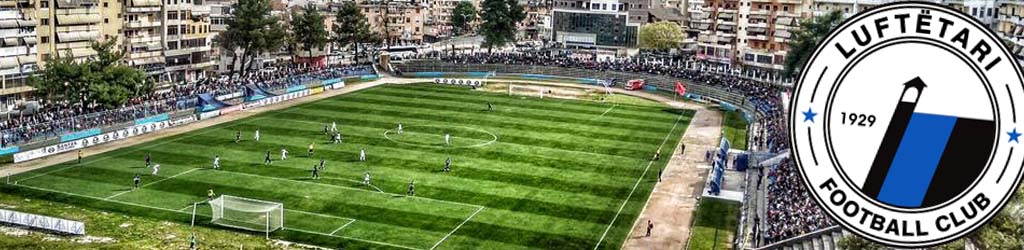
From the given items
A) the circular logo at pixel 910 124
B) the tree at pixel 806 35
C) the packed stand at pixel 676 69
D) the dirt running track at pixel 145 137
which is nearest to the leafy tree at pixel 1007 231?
the circular logo at pixel 910 124

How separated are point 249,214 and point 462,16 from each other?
138 metres

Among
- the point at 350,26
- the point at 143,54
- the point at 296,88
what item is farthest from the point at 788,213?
the point at 350,26

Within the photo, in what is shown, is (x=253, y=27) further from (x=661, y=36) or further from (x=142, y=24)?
(x=661, y=36)

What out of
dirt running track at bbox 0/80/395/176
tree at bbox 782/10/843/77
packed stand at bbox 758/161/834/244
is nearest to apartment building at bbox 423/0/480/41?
dirt running track at bbox 0/80/395/176

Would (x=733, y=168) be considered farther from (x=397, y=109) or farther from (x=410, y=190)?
(x=397, y=109)

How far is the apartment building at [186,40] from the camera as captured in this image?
10281 centimetres

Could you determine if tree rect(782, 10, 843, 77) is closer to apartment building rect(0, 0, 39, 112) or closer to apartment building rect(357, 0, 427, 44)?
apartment building rect(0, 0, 39, 112)

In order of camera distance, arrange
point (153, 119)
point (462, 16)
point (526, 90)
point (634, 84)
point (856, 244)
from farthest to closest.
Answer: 1. point (462, 16)
2. point (634, 84)
3. point (526, 90)
4. point (153, 119)
5. point (856, 244)

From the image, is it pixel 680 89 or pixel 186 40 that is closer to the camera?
pixel 680 89

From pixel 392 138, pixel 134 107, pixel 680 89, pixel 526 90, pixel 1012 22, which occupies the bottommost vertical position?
pixel 392 138

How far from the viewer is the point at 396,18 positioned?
164 meters

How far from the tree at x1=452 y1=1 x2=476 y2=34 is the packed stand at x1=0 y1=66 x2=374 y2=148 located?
249 feet

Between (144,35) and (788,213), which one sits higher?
(144,35)

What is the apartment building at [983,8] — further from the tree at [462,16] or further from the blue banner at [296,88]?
the tree at [462,16]
